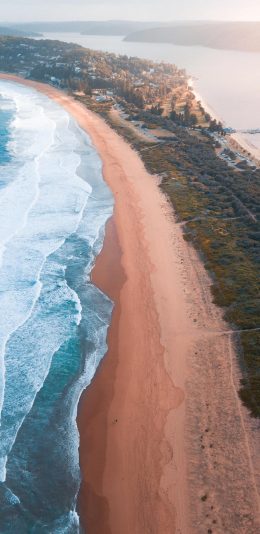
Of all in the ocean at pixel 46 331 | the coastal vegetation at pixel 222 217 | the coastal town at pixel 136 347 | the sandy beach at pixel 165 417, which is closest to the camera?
the sandy beach at pixel 165 417

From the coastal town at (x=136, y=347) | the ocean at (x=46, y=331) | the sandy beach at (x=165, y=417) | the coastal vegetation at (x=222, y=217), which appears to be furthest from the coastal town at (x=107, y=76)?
the sandy beach at (x=165, y=417)

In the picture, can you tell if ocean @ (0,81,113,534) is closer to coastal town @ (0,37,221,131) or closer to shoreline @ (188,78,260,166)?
shoreline @ (188,78,260,166)

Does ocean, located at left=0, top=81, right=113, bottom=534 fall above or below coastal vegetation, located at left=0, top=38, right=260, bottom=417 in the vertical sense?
below

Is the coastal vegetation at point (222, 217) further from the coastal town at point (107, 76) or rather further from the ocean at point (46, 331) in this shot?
the coastal town at point (107, 76)

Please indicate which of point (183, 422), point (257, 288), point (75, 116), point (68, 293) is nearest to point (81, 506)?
point (183, 422)

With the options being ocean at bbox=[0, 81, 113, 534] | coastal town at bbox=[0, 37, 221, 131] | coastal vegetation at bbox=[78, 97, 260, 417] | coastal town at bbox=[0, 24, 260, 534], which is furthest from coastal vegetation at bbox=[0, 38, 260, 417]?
ocean at bbox=[0, 81, 113, 534]

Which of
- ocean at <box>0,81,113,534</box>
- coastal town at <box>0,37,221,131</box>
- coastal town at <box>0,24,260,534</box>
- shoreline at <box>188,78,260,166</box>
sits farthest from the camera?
coastal town at <box>0,37,221,131</box>
